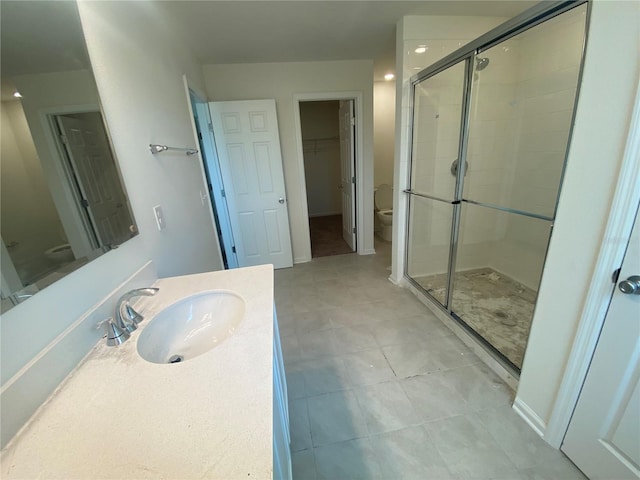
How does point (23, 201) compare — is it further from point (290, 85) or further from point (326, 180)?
point (326, 180)

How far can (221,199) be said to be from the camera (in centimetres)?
297

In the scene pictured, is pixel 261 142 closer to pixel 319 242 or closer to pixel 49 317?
pixel 319 242

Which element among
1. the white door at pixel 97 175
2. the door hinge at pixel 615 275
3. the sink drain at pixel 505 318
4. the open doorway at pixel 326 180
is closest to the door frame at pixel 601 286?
the door hinge at pixel 615 275

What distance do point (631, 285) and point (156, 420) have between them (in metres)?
1.42

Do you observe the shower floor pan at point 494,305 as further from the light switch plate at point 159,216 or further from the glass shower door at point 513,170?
the light switch plate at point 159,216

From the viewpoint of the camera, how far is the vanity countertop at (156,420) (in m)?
0.48

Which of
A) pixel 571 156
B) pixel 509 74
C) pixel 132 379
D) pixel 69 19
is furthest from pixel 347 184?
pixel 132 379

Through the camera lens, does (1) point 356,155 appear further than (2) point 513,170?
Yes

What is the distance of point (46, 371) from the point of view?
651 millimetres

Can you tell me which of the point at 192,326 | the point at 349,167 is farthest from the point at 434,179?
the point at 192,326

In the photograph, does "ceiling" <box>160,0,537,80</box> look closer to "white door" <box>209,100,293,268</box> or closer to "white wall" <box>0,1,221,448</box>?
"white wall" <box>0,1,221,448</box>

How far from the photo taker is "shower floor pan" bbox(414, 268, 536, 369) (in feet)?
5.66

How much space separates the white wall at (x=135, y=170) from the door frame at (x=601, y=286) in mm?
1727

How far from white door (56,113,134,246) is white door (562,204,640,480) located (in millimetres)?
1809
